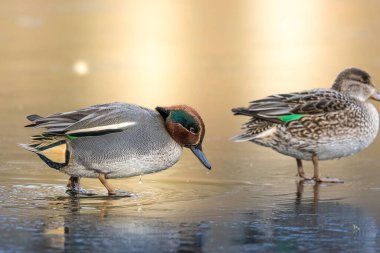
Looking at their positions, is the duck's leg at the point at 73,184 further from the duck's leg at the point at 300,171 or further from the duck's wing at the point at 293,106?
the duck's leg at the point at 300,171

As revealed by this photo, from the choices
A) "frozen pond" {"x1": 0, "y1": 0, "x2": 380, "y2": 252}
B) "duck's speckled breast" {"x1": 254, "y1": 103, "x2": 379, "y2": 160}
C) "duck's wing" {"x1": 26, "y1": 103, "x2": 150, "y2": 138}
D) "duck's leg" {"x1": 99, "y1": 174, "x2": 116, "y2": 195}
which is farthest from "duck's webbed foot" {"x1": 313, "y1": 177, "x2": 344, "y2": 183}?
"duck's leg" {"x1": 99, "y1": 174, "x2": 116, "y2": 195}

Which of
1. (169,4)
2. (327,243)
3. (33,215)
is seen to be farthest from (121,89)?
(169,4)

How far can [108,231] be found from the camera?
593 cm

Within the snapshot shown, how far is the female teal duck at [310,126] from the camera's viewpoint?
8.09 meters

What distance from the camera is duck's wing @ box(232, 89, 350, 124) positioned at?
815 centimetres

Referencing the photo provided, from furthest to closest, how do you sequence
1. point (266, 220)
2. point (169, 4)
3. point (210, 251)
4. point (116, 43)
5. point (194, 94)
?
point (169, 4)
point (116, 43)
point (194, 94)
point (266, 220)
point (210, 251)

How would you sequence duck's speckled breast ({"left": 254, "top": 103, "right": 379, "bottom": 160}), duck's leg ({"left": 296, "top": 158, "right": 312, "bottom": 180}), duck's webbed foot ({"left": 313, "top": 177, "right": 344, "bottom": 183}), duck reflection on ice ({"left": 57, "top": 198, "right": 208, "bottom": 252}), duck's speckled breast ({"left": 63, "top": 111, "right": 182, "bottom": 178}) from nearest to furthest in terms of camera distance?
duck reflection on ice ({"left": 57, "top": 198, "right": 208, "bottom": 252}) < duck's speckled breast ({"left": 63, "top": 111, "right": 182, "bottom": 178}) < duck's webbed foot ({"left": 313, "top": 177, "right": 344, "bottom": 183}) < duck's leg ({"left": 296, "top": 158, "right": 312, "bottom": 180}) < duck's speckled breast ({"left": 254, "top": 103, "right": 379, "bottom": 160})

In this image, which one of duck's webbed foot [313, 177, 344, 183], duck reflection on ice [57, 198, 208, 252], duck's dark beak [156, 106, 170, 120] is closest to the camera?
duck reflection on ice [57, 198, 208, 252]

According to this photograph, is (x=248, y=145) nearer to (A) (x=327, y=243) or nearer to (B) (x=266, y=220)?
(B) (x=266, y=220)

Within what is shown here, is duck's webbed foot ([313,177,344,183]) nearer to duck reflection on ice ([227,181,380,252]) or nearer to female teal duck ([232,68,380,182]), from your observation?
female teal duck ([232,68,380,182])

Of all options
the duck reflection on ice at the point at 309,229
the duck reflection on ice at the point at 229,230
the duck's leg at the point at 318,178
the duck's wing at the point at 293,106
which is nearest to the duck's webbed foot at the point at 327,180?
the duck's leg at the point at 318,178

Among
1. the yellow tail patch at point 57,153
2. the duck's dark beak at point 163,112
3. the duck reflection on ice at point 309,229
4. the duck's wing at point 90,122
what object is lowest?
the duck reflection on ice at point 309,229

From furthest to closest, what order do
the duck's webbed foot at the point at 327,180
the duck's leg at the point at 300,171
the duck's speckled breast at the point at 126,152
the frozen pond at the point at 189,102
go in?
1. the duck's leg at the point at 300,171
2. the duck's webbed foot at the point at 327,180
3. the duck's speckled breast at the point at 126,152
4. the frozen pond at the point at 189,102

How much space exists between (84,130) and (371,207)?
1.97m
